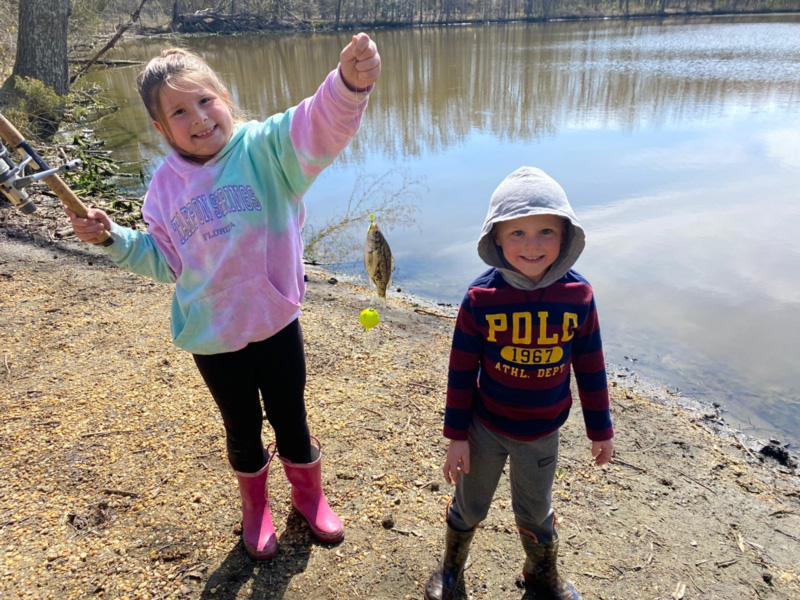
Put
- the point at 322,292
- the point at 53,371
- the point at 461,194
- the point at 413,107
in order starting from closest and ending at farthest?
the point at 53,371
the point at 322,292
the point at 461,194
the point at 413,107

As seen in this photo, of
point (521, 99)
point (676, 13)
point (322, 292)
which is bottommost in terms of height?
point (322, 292)

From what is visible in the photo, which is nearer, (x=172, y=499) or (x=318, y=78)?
(x=172, y=499)

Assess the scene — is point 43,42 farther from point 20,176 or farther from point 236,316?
point 236,316

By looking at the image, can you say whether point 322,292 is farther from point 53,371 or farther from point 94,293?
point 53,371

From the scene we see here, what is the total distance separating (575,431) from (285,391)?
217cm

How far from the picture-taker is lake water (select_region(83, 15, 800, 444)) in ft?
17.6

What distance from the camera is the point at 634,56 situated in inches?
822

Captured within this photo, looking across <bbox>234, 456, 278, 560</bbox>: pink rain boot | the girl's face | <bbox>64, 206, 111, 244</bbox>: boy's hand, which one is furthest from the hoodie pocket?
<bbox>234, 456, 278, 560</bbox>: pink rain boot

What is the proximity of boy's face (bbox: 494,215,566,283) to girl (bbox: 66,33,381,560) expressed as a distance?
689 mm

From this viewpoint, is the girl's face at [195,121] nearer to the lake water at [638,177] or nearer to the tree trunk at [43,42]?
the lake water at [638,177]

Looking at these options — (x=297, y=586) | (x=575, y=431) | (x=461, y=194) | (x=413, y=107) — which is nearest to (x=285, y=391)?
(x=297, y=586)

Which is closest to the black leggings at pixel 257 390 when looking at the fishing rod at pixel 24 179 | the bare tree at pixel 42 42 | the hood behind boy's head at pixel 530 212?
the fishing rod at pixel 24 179

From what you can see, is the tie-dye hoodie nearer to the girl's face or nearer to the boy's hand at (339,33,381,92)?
the girl's face

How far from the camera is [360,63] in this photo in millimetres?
1734
